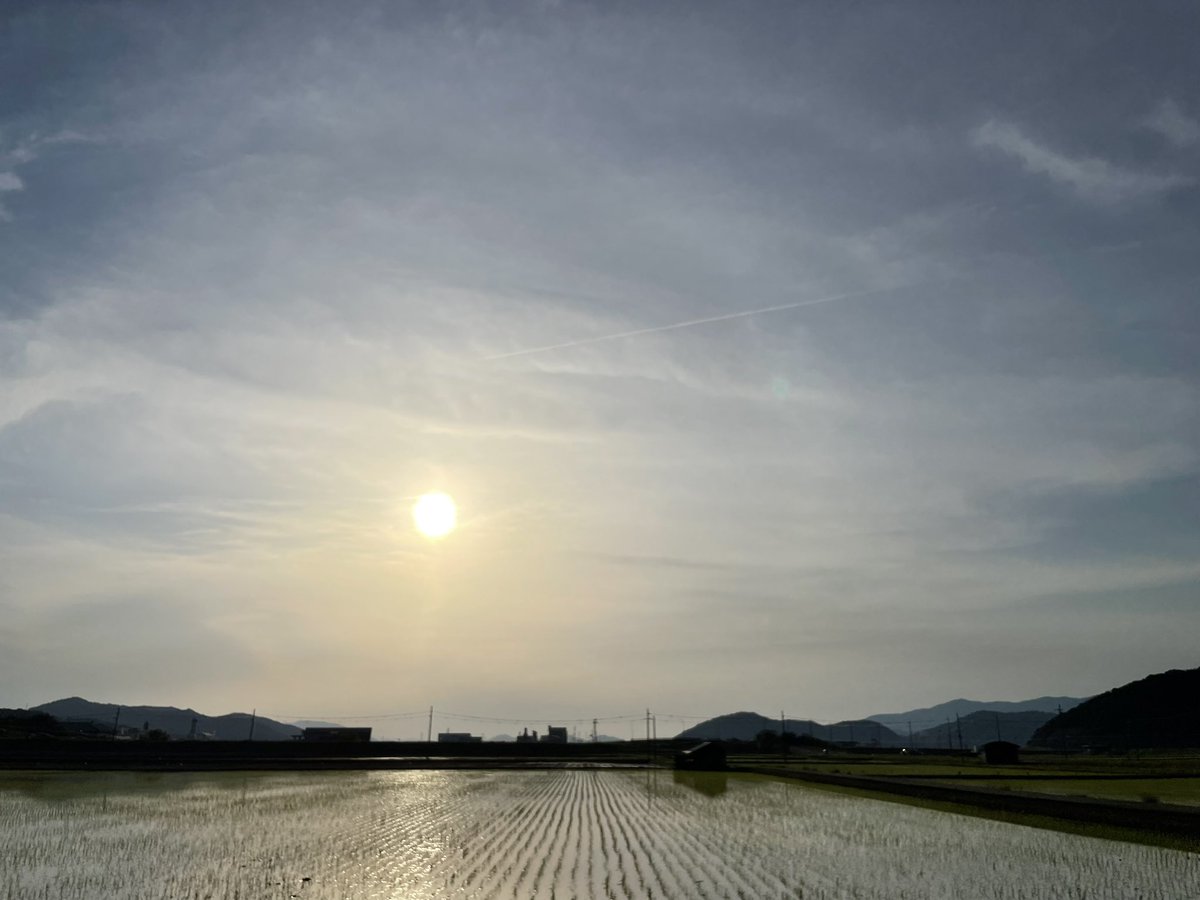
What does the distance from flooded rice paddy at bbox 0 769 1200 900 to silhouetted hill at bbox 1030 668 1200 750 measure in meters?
129

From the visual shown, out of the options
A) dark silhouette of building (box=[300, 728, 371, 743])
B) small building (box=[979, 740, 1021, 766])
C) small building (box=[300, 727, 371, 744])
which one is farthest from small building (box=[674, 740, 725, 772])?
dark silhouette of building (box=[300, 728, 371, 743])

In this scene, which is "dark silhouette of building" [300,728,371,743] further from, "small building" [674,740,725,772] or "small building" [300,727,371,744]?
"small building" [674,740,725,772]

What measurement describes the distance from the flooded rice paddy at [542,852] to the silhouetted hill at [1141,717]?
129m

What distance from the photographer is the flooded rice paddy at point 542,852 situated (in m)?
13.6

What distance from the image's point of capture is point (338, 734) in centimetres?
9769

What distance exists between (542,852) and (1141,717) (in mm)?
164814

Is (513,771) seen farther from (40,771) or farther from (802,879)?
(802,879)

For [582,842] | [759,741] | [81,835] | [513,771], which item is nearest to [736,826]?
[582,842]

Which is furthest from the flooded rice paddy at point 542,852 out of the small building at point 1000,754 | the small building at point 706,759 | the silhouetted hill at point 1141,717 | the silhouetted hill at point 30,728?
the silhouetted hill at point 1141,717

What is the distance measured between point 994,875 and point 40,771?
5250 cm

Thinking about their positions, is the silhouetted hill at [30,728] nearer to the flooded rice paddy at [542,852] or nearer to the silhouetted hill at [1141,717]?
the flooded rice paddy at [542,852]

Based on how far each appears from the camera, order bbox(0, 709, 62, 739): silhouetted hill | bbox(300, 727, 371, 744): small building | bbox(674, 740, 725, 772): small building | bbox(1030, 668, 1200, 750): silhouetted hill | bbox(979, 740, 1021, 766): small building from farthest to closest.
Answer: bbox(1030, 668, 1200, 750): silhouetted hill
bbox(300, 727, 371, 744): small building
bbox(0, 709, 62, 739): silhouetted hill
bbox(979, 740, 1021, 766): small building
bbox(674, 740, 725, 772): small building

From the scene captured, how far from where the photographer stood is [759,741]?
11594 centimetres

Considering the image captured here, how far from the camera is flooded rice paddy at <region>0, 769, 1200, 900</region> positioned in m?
13.6
